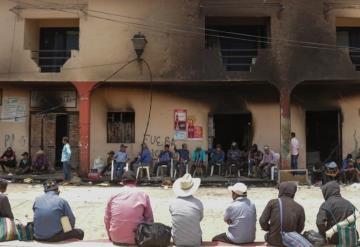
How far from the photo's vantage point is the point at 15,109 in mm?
19156

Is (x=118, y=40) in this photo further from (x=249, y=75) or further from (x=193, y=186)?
(x=193, y=186)

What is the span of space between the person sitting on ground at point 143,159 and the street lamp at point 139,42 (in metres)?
3.24

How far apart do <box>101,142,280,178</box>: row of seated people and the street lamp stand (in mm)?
3270

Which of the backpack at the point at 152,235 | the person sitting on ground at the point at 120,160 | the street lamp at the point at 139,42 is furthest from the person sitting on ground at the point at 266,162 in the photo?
the backpack at the point at 152,235

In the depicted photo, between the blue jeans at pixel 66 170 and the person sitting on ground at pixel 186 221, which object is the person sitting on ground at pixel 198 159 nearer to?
the blue jeans at pixel 66 170

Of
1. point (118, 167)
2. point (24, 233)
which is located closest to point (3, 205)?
point (24, 233)

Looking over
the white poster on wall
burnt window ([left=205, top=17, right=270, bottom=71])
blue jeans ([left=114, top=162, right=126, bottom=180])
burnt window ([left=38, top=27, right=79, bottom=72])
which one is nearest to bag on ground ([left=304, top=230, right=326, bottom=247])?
blue jeans ([left=114, top=162, right=126, bottom=180])

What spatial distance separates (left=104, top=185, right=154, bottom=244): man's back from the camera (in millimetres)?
6832

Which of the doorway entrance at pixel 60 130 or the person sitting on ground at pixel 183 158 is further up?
the doorway entrance at pixel 60 130

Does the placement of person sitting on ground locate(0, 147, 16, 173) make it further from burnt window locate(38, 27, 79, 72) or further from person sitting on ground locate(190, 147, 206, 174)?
person sitting on ground locate(190, 147, 206, 174)

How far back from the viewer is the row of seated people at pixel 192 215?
6621 mm

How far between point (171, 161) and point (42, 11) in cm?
671

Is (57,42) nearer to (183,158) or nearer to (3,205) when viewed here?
(183,158)

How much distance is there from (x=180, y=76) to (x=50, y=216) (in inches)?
407
